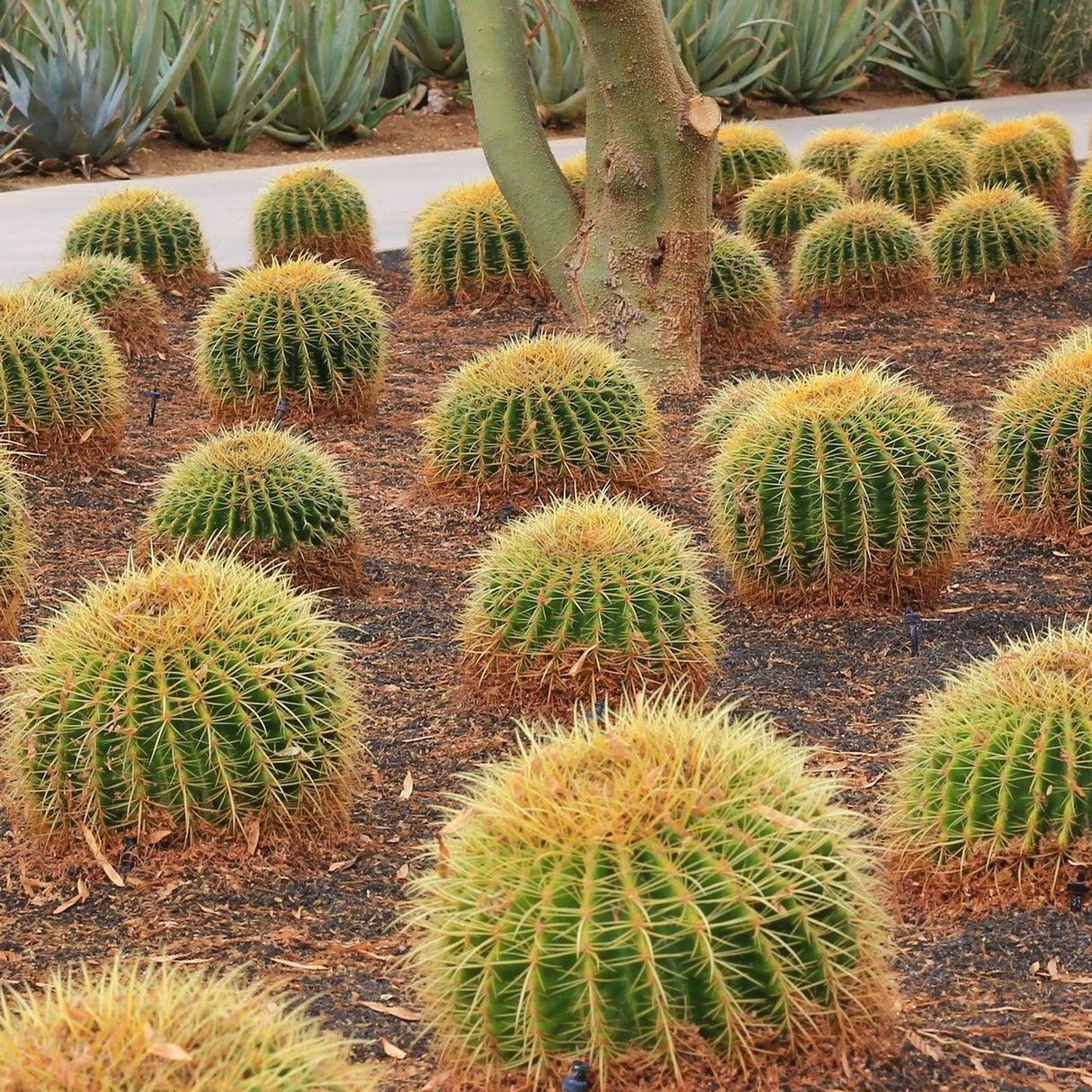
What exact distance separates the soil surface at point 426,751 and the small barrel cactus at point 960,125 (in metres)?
4.41

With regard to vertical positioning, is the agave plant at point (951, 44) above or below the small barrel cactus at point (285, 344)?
above

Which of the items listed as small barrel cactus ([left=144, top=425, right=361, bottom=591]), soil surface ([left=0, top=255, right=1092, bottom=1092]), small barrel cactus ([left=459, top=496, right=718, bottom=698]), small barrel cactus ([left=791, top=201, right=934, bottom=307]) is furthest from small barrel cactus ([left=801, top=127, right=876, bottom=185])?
small barrel cactus ([left=459, top=496, right=718, bottom=698])

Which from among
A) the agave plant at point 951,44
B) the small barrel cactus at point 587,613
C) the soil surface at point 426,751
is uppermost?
the agave plant at point 951,44

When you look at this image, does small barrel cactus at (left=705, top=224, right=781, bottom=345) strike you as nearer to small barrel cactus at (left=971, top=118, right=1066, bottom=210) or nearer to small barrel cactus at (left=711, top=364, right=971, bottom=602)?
small barrel cactus at (left=711, top=364, right=971, bottom=602)

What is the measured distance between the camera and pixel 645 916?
255 cm

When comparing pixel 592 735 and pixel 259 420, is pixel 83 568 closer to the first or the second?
pixel 259 420

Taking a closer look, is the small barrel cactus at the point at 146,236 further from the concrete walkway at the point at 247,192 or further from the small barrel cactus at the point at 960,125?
the small barrel cactus at the point at 960,125

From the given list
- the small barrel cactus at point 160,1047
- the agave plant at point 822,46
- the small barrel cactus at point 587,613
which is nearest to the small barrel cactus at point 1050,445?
the small barrel cactus at point 587,613

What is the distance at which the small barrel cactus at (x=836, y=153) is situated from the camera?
A: 11719 mm

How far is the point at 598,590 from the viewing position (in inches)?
176

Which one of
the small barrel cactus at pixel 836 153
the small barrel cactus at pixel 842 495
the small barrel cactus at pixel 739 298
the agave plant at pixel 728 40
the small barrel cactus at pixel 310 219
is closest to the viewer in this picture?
the small barrel cactus at pixel 842 495

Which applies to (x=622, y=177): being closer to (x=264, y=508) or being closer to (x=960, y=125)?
(x=264, y=508)

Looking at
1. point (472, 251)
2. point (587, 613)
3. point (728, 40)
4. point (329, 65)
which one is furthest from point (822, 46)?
point (587, 613)

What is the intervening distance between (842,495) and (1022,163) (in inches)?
263
